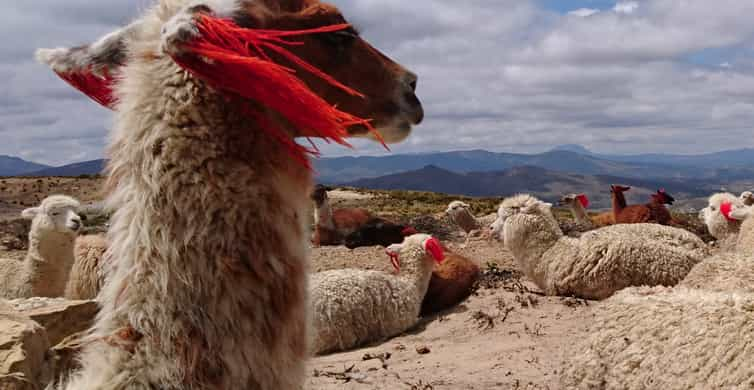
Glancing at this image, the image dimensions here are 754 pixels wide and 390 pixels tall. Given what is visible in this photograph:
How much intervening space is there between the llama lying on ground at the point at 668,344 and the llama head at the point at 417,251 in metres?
4.33

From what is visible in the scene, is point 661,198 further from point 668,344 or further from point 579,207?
point 668,344

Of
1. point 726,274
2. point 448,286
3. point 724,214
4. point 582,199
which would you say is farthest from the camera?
point 582,199

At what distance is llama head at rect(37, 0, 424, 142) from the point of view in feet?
7.18

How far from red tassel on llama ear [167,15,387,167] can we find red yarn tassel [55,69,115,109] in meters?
0.50

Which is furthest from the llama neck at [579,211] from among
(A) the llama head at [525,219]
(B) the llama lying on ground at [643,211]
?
(A) the llama head at [525,219]

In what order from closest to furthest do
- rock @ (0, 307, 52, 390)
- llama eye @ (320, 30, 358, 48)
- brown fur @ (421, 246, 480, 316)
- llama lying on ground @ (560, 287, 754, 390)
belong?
llama eye @ (320, 30, 358, 48), rock @ (0, 307, 52, 390), llama lying on ground @ (560, 287, 754, 390), brown fur @ (421, 246, 480, 316)

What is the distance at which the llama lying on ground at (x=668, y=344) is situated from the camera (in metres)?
3.15

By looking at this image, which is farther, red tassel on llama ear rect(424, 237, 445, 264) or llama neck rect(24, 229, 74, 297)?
red tassel on llama ear rect(424, 237, 445, 264)

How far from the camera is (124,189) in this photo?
6.86 ft

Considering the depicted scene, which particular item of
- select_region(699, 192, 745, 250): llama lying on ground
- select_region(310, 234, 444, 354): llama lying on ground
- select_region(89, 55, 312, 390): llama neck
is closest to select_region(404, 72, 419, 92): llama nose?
select_region(89, 55, 312, 390): llama neck

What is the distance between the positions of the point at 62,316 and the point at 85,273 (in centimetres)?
426

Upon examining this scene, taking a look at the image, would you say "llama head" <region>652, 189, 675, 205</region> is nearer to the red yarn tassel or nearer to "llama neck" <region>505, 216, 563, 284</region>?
"llama neck" <region>505, 216, 563, 284</region>

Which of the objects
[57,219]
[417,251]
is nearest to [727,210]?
[417,251]

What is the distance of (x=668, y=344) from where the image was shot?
349cm
